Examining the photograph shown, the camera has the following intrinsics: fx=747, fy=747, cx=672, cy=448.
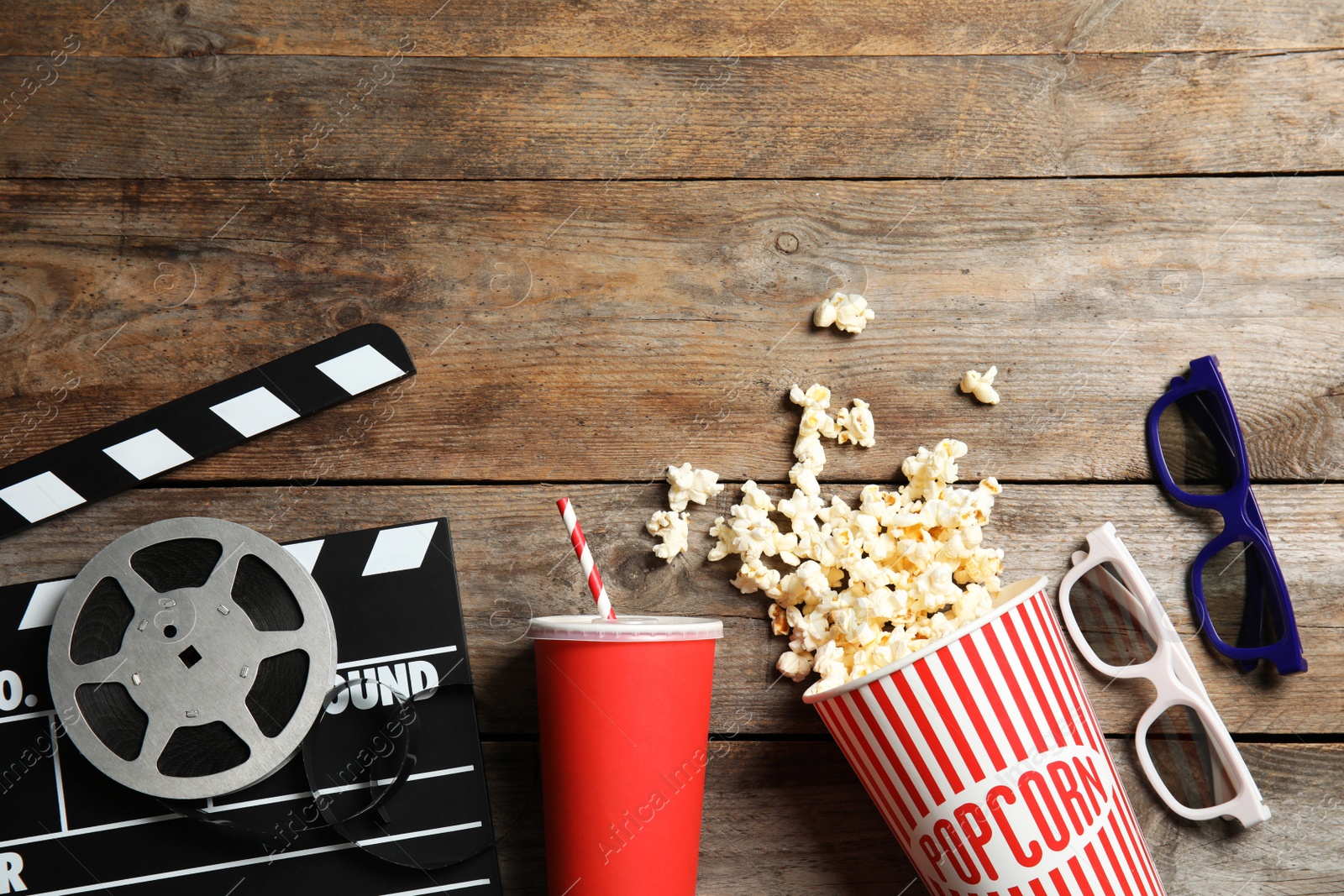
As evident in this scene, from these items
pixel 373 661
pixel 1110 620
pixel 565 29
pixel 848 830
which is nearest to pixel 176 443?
pixel 373 661

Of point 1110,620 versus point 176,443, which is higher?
point 176,443

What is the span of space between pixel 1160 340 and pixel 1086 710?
1.62ft

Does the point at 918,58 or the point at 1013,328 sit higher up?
the point at 918,58

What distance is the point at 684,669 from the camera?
0.75m

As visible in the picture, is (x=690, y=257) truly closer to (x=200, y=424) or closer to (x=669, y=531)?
(x=669, y=531)

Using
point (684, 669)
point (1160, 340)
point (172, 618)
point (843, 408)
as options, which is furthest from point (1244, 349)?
point (172, 618)

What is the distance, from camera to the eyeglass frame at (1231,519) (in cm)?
89

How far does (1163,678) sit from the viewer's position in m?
0.90

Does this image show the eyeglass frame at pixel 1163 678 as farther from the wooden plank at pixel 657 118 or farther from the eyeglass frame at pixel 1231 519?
the wooden plank at pixel 657 118

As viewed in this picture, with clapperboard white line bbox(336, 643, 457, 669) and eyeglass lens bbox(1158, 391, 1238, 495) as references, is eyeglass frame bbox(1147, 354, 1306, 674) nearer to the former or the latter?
eyeglass lens bbox(1158, 391, 1238, 495)

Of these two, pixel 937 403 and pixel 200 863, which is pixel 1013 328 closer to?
pixel 937 403

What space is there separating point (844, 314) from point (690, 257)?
0.68 feet

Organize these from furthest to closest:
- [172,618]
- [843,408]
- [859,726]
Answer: [843,408], [172,618], [859,726]

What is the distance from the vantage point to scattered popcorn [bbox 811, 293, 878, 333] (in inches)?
36.7
